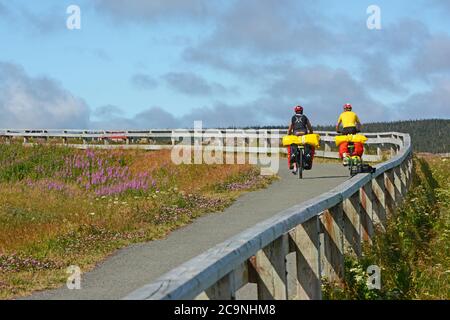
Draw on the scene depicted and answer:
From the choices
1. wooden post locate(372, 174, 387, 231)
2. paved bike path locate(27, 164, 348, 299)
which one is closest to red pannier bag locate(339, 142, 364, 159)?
paved bike path locate(27, 164, 348, 299)

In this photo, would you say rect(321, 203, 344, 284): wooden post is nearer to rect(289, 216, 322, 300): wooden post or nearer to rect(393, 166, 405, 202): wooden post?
rect(289, 216, 322, 300): wooden post

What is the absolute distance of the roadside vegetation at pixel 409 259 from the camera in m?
8.20

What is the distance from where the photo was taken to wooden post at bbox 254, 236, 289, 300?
17.9 feet

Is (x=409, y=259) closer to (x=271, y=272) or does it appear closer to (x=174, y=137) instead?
(x=271, y=272)

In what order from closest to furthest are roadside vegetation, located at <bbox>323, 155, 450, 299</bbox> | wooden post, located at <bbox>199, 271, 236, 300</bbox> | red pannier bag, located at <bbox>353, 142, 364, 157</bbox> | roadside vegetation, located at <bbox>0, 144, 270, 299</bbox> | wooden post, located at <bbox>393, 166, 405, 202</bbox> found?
wooden post, located at <bbox>199, 271, 236, 300</bbox>, roadside vegetation, located at <bbox>323, 155, 450, 299</bbox>, roadside vegetation, located at <bbox>0, 144, 270, 299</bbox>, wooden post, located at <bbox>393, 166, 405, 202</bbox>, red pannier bag, located at <bbox>353, 142, 364, 157</bbox>

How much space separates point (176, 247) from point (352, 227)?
14.1 ft

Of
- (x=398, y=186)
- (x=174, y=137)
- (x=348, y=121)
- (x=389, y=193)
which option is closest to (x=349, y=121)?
(x=348, y=121)

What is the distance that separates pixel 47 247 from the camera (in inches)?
525

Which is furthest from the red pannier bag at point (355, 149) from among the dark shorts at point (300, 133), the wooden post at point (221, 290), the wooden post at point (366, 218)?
the wooden post at point (221, 290)

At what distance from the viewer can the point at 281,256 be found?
5.73 m

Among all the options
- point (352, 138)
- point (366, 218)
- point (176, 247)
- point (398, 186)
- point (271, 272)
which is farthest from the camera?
point (352, 138)
